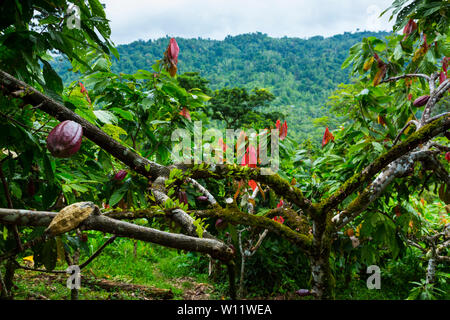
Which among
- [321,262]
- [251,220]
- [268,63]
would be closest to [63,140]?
[251,220]

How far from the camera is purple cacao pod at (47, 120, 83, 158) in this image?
1.84 ft

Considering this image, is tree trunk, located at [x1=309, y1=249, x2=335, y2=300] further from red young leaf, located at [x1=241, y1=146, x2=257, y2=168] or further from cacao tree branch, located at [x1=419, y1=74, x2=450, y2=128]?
cacao tree branch, located at [x1=419, y1=74, x2=450, y2=128]

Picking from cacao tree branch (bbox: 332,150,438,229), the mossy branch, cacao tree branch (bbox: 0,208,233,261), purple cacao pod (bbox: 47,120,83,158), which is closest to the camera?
cacao tree branch (bbox: 0,208,233,261)

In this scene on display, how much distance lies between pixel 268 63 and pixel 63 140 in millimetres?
31124

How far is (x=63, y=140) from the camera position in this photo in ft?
1.85

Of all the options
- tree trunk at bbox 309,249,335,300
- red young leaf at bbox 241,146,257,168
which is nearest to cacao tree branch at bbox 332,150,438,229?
tree trunk at bbox 309,249,335,300

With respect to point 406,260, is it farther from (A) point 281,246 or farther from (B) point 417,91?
(B) point 417,91

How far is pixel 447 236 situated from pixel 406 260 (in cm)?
170

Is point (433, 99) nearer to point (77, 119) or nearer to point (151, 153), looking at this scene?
point (151, 153)

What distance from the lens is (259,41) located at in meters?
36.3

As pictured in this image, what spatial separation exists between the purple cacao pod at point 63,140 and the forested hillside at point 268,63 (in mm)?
17584

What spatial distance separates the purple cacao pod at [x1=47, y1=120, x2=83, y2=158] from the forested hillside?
17.6 meters
